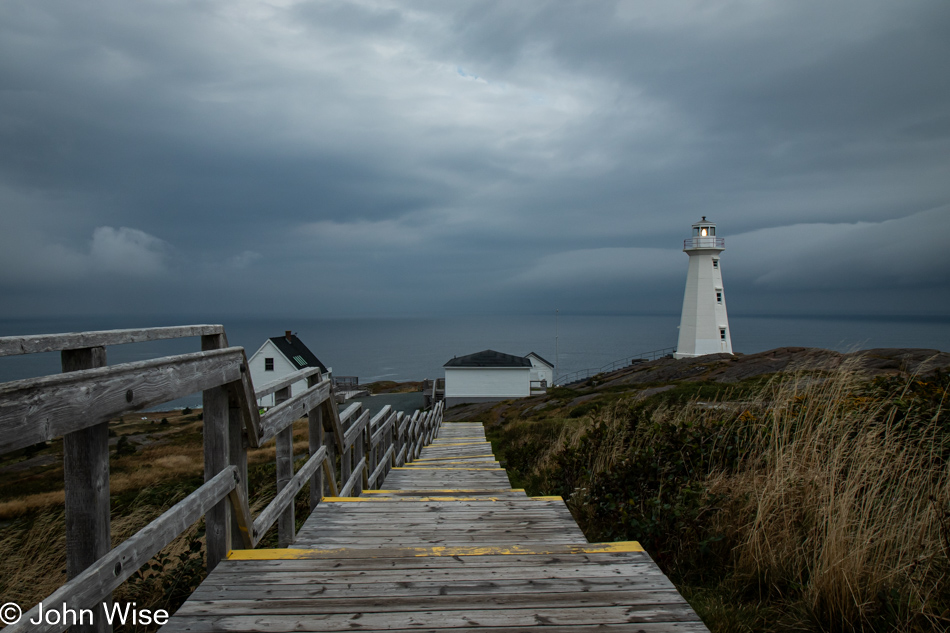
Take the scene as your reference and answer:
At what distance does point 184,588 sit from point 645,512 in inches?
139

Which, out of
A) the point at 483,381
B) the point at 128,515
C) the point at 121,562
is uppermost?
the point at 121,562

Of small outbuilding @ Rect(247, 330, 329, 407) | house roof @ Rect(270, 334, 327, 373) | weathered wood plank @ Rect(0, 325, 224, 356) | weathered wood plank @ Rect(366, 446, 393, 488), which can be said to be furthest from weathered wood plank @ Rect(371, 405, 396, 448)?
small outbuilding @ Rect(247, 330, 329, 407)

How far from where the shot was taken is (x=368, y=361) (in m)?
106

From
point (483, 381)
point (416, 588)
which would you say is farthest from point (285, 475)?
point (483, 381)

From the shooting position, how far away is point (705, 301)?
136 feet

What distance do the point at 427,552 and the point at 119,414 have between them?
1749 millimetres

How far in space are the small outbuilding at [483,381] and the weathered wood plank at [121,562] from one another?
125 ft

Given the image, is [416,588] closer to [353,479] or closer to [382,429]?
[353,479]

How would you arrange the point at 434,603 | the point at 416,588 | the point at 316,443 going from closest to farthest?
the point at 434,603
the point at 416,588
the point at 316,443

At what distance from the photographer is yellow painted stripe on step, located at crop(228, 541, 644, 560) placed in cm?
297

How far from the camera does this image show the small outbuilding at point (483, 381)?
4062cm

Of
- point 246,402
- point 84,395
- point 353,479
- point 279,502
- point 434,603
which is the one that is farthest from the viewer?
point 353,479

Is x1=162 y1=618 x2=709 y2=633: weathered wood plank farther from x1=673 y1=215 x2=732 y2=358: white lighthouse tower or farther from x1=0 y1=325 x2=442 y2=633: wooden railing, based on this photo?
x1=673 y1=215 x2=732 y2=358: white lighthouse tower

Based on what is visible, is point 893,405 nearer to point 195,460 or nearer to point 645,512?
point 645,512
